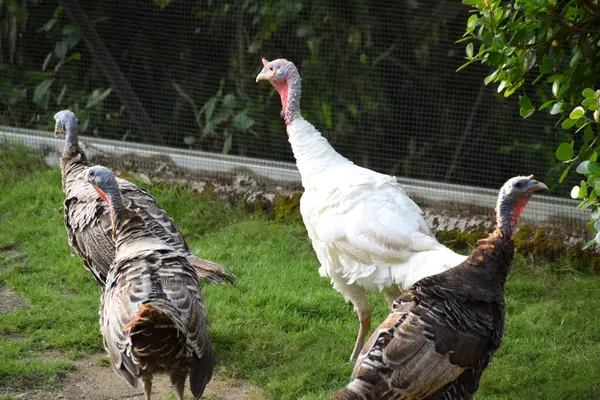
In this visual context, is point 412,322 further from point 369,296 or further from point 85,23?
point 85,23

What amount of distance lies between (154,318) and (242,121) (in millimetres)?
4001

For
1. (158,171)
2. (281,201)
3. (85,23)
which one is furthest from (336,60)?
(85,23)

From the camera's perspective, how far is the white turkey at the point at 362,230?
15.3 ft

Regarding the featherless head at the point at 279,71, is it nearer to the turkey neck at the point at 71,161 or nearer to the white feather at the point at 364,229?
the white feather at the point at 364,229

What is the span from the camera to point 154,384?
16.1 ft

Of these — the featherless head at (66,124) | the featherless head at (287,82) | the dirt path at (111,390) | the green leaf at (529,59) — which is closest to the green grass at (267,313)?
the dirt path at (111,390)

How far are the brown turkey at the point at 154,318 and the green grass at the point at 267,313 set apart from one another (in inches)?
29.7

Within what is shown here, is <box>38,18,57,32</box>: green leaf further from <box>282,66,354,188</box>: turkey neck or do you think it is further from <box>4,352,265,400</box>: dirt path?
<box>4,352,265,400</box>: dirt path

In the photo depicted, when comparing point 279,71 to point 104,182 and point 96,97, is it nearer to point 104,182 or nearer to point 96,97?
point 104,182

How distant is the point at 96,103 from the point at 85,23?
70 cm

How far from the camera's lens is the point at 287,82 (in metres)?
5.86

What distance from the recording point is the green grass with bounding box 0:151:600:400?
16.0 feet

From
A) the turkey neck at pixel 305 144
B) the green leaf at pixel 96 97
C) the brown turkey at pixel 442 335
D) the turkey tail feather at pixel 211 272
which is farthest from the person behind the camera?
the green leaf at pixel 96 97

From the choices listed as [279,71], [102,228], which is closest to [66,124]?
[102,228]
